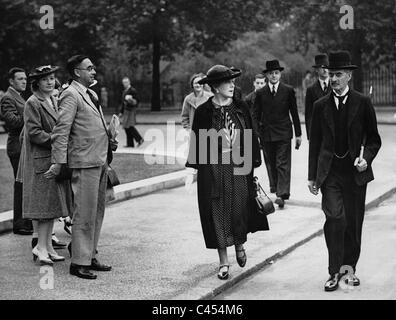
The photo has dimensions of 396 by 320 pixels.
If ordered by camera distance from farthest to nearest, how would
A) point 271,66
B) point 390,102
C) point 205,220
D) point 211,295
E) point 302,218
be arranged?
point 390,102
point 271,66
point 302,218
point 205,220
point 211,295

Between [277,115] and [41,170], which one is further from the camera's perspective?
[277,115]

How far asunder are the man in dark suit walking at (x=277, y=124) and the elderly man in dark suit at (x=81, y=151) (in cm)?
410

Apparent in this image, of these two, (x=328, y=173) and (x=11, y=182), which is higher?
(x=328, y=173)

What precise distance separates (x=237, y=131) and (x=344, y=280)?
5.26 feet

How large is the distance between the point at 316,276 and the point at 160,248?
1891 mm

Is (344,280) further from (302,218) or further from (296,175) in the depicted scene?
(296,175)

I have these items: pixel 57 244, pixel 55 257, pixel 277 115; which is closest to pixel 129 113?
pixel 277 115

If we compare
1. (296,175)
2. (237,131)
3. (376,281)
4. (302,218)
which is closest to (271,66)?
(302,218)

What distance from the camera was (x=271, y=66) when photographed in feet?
35.7

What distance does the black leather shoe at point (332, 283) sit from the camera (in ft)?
21.1

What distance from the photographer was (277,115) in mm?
10891

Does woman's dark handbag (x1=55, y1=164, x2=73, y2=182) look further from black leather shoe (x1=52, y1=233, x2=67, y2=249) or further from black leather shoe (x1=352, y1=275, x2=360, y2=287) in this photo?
black leather shoe (x1=352, y1=275, x2=360, y2=287)

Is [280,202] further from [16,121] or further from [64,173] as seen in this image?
[64,173]

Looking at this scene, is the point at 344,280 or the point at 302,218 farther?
the point at 302,218
